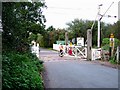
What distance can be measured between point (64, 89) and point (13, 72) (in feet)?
9.55

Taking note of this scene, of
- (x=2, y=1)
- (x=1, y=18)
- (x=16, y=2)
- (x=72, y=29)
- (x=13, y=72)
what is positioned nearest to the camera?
(x=13, y=72)

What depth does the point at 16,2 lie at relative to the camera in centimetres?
1127

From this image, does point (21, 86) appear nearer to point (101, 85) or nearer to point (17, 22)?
point (17, 22)

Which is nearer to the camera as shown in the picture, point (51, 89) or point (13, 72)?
point (13, 72)

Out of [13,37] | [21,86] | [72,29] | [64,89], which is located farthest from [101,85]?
[72,29]

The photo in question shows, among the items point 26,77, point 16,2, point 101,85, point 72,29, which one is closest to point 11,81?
point 26,77

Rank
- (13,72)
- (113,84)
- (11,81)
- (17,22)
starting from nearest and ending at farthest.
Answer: (11,81) → (13,72) → (17,22) → (113,84)

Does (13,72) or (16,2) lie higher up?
(16,2)

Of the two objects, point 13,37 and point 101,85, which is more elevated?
point 13,37

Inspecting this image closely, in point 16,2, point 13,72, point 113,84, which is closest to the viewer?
point 13,72

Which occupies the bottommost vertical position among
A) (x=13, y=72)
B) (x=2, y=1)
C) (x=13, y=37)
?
(x=13, y=72)

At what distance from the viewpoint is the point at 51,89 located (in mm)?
11500

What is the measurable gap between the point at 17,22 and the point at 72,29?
58.9m

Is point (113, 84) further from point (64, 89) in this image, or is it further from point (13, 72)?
point (13, 72)
